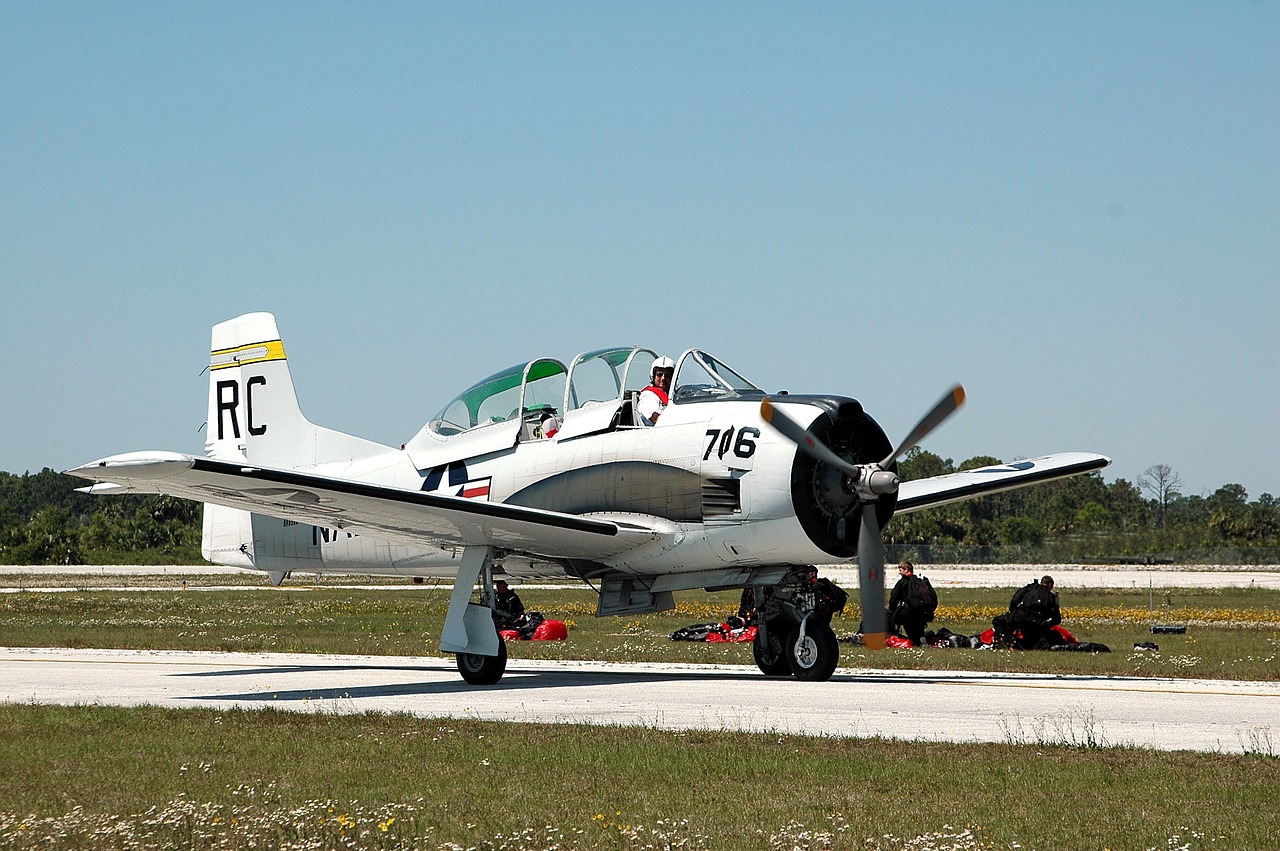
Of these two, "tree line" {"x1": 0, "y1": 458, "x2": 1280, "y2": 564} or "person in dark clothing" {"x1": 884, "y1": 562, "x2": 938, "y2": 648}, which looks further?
"tree line" {"x1": 0, "y1": 458, "x2": 1280, "y2": 564}

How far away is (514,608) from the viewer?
25812mm

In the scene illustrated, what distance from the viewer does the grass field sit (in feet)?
25.0

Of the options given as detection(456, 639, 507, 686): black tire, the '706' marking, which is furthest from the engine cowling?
detection(456, 639, 507, 686): black tire

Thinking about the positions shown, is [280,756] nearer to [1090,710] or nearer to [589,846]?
[589,846]

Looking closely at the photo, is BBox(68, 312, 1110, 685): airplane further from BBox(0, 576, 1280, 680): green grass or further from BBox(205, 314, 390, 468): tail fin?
BBox(0, 576, 1280, 680): green grass

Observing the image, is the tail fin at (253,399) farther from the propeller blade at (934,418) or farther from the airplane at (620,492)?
the propeller blade at (934,418)

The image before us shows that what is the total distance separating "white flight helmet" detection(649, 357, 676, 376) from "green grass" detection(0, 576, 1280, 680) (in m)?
5.62

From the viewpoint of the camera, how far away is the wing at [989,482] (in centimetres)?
1933

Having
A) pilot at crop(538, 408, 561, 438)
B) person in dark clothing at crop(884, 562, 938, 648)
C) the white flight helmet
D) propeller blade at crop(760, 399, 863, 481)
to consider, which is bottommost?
person in dark clothing at crop(884, 562, 938, 648)

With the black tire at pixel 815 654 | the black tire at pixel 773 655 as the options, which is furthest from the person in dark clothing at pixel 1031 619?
the black tire at pixel 815 654

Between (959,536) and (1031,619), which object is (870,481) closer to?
(1031,619)

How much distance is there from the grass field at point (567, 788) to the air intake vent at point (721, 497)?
499cm

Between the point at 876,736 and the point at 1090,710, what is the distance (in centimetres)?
317

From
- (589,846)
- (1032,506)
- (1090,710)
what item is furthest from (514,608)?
(1032,506)
